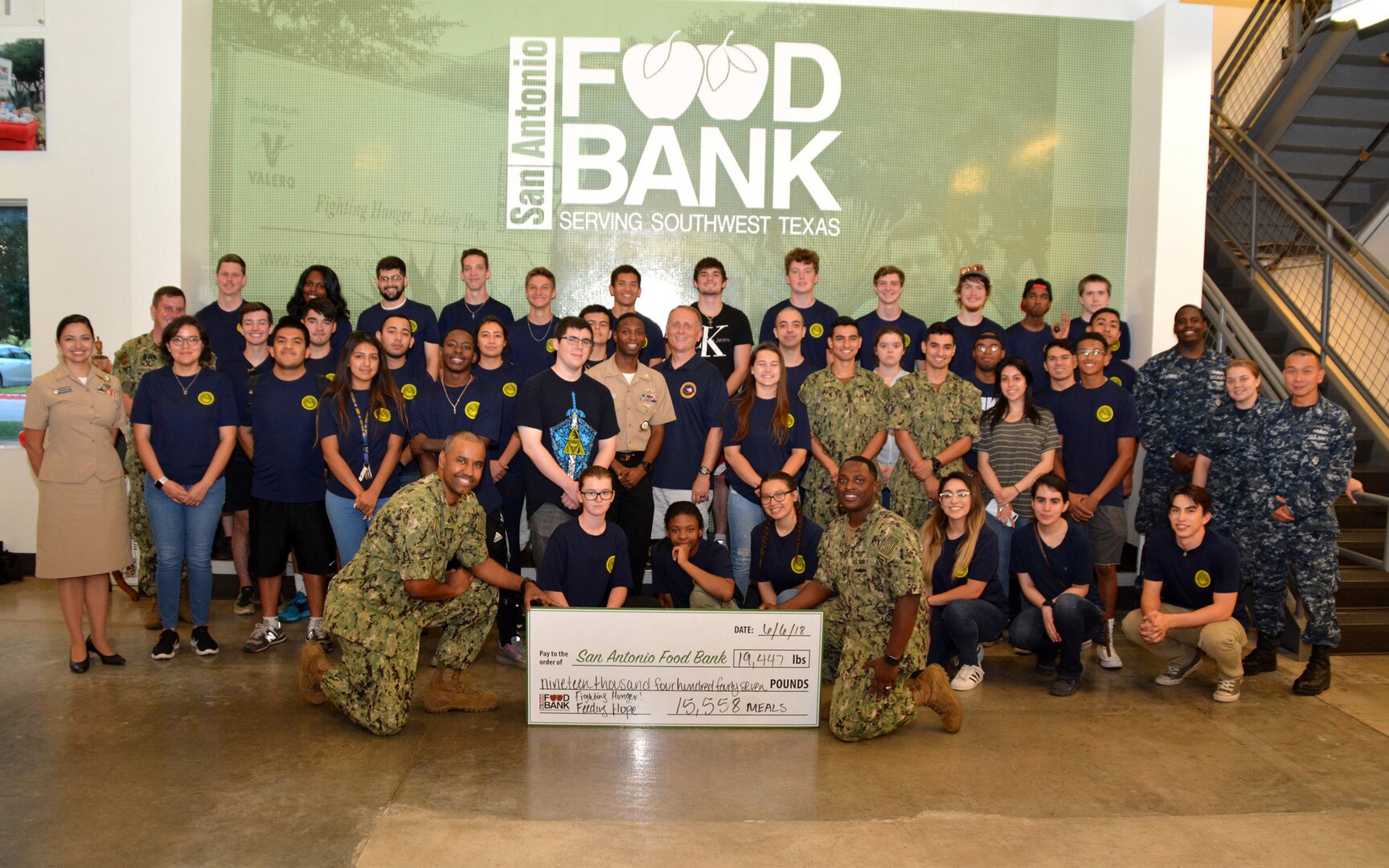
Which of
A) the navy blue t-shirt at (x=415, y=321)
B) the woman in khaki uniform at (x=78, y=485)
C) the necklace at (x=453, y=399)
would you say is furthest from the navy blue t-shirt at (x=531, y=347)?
the woman in khaki uniform at (x=78, y=485)

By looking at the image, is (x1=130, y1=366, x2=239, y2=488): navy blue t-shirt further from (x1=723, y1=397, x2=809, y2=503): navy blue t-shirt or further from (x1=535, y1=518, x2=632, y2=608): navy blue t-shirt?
(x1=723, y1=397, x2=809, y2=503): navy blue t-shirt

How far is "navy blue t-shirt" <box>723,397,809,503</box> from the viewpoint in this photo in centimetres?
589

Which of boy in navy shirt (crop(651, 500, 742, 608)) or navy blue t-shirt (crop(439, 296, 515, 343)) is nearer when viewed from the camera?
boy in navy shirt (crop(651, 500, 742, 608))

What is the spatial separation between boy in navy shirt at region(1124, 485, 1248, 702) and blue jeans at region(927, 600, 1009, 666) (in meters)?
0.79

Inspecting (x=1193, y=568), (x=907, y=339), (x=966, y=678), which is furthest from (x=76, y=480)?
(x=1193, y=568)

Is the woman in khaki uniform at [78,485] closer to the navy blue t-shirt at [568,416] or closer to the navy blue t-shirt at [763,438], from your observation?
the navy blue t-shirt at [568,416]

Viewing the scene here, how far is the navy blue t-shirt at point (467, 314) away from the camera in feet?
22.9

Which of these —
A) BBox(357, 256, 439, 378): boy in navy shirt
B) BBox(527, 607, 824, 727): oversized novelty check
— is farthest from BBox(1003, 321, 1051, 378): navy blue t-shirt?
BBox(357, 256, 439, 378): boy in navy shirt

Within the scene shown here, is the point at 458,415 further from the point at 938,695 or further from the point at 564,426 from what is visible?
the point at 938,695

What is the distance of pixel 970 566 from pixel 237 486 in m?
4.34

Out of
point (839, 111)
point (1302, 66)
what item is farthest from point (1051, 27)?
point (1302, 66)

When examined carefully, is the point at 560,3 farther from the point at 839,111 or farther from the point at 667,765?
the point at 667,765

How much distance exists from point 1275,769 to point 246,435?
18.0ft

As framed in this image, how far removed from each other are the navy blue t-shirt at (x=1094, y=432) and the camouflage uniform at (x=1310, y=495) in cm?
74
